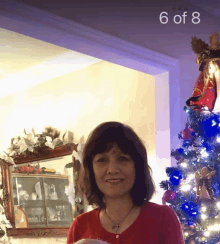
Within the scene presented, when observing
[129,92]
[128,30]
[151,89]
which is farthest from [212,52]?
[129,92]

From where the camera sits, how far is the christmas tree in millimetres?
2135

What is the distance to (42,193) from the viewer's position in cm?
409

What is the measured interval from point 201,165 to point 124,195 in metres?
1.06

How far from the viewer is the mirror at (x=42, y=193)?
3.80 m

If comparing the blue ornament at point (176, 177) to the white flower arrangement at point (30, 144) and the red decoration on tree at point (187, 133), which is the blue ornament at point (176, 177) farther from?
the white flower arrangement at point (30, 144)

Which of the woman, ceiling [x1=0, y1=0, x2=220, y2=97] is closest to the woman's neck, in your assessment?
the woman

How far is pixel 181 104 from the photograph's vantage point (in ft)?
9.56

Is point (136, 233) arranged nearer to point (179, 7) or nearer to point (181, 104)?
point (181, 104)

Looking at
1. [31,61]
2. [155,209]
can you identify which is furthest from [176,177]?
[31,61]

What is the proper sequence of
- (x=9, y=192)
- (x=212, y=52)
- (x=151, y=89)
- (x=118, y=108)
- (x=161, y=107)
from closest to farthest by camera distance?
(x=212, y=52) < (x=161, y=107) < (x=151, y=89) < (x=118, y=108) < (x=9, y=192)

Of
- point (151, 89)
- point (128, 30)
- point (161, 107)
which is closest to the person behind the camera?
point (128, 30)

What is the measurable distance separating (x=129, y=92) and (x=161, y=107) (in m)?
0.61

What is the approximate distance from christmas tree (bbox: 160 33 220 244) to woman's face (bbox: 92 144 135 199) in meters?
1.03

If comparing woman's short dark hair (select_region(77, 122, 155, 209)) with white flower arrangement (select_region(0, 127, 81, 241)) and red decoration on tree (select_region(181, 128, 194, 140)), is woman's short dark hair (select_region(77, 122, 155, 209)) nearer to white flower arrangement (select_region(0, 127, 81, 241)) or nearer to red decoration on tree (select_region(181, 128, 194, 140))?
red decoration on tree (select_region(181, 128, 194, 140))
